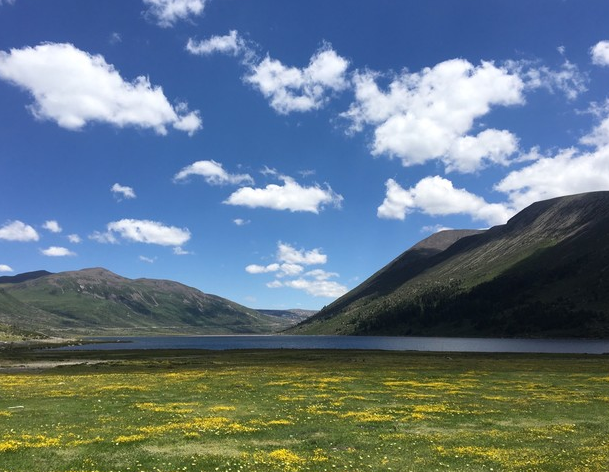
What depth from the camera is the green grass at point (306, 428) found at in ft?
71.0

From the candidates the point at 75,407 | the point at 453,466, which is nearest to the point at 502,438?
the point at 453,466

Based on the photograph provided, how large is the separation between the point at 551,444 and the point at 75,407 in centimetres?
3778

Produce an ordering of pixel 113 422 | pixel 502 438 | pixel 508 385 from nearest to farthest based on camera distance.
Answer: pixel 502 438
pixel 113 422
pixel 508 385

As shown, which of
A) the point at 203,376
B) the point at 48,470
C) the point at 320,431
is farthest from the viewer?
the point at 203,376

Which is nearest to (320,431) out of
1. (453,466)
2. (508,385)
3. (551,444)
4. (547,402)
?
(453,466)

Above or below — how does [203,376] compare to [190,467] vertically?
below

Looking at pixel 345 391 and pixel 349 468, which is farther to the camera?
pixel 345 391

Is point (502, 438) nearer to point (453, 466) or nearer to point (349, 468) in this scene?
point (453, 466)

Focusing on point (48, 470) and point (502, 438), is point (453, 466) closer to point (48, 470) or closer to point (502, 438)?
point (502, 438)

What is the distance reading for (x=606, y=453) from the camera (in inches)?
892

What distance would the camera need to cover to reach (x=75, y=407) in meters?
38.4

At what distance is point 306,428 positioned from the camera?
29.7 metres

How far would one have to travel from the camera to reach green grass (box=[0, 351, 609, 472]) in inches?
852

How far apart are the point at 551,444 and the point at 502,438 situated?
270 centimetres
